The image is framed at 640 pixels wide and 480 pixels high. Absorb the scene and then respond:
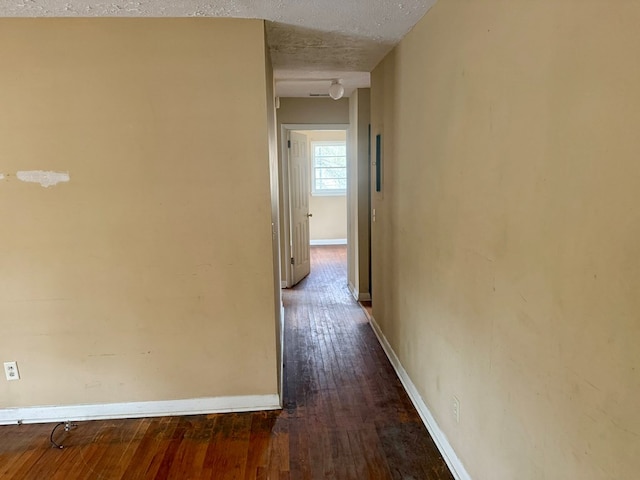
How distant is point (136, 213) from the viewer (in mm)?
2428

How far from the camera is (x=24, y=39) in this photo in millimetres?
2252

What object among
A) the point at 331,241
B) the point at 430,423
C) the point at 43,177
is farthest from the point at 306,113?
the point at 430,423

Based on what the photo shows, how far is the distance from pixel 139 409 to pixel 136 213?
1201mm

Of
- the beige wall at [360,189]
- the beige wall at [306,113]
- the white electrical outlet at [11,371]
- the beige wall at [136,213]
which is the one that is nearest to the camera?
the beige wall at [136,213]

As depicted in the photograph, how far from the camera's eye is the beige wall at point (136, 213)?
2.30 meters

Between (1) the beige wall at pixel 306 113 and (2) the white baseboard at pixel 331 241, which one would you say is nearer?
(1) the beige wall at pixel 306 113

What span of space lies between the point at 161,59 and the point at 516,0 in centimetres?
181

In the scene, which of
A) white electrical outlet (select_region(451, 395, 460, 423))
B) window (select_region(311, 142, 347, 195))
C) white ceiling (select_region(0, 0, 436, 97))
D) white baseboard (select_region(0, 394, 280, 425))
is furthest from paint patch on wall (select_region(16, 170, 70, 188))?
window (select_region(311, 142, 347, 195))

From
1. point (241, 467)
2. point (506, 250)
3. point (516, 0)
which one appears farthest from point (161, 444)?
point (516, 0)

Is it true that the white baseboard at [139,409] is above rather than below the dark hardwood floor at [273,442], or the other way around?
above

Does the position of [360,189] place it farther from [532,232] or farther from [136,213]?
[532,232]

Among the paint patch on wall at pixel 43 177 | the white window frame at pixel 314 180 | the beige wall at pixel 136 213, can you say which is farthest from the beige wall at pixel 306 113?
the white window frame at pixel 314 180

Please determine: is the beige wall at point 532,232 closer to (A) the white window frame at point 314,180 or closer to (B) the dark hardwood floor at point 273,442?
(B) the dark hardwood floor at point 273,442

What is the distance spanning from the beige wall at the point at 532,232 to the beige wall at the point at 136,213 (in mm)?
1015
